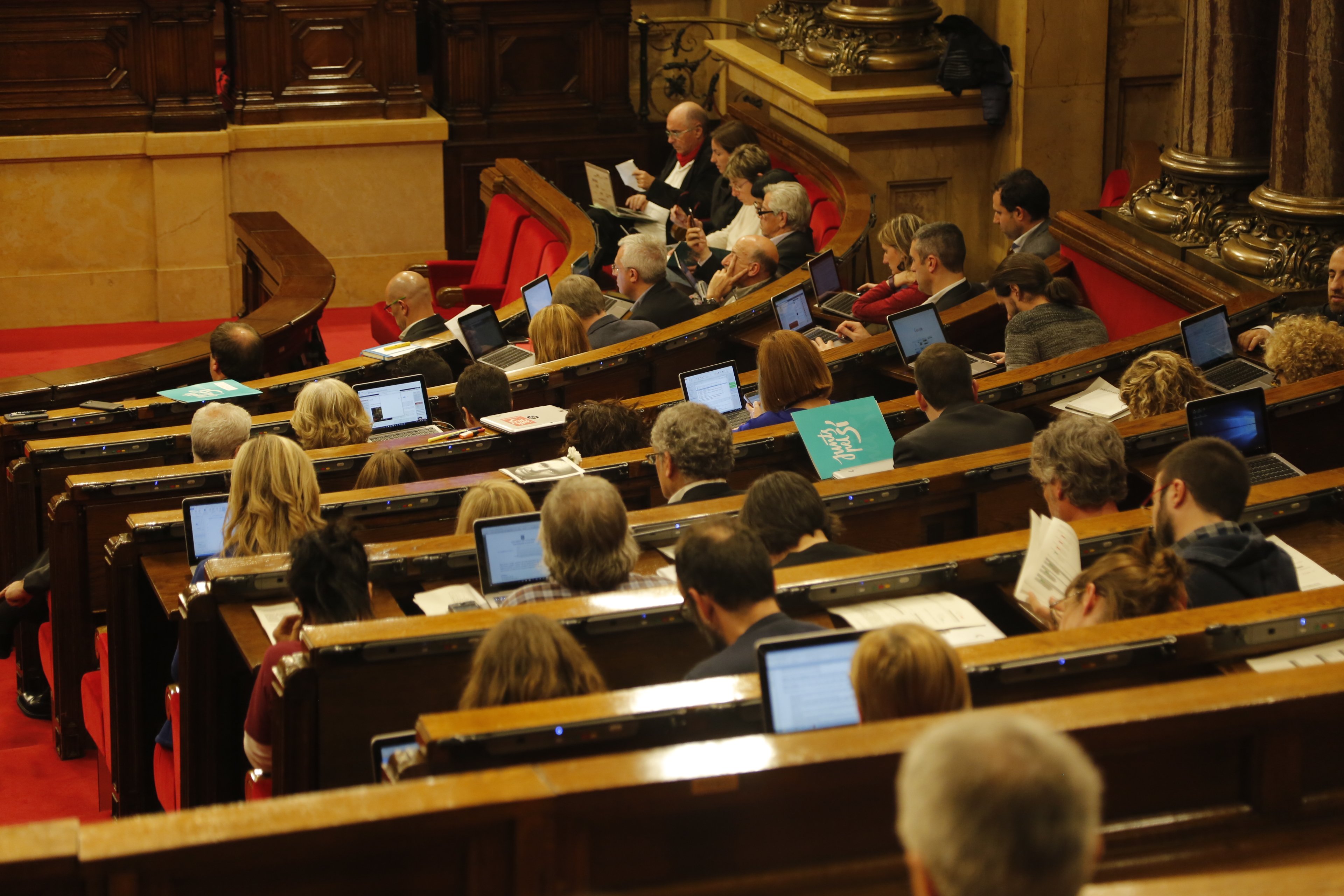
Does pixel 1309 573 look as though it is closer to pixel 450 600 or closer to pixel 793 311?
pixel 450 600

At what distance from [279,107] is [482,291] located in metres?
2.20

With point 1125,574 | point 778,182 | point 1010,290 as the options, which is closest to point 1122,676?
point 1125,574

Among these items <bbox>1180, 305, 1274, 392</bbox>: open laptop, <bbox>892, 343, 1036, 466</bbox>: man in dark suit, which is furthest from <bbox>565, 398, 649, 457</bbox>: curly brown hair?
<bbox>1180, 305, 1274, 392</bbox>: open laptop

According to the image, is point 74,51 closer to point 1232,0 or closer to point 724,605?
point 1232,0

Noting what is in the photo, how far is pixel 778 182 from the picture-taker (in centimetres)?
771

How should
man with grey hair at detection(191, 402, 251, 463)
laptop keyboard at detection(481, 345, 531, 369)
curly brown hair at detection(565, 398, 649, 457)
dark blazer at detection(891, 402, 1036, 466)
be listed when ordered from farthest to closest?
1. laptop keyboard at detection(481, 345, 531, 369)
2. man with grey hair at detection(191, 402, 251, 463)
3. curly brown hair at detection(565, 398, 649, 457)
4. dark blazer at detection(891, 402, 1036, 466)

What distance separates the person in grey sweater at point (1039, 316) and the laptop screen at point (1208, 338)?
453 mm

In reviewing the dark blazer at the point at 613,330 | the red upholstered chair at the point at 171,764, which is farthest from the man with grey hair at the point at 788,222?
the red upholstered chair at the point at 171,764

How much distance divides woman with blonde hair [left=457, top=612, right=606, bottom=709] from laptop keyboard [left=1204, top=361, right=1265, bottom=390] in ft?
10.1

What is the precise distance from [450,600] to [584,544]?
0.36 meters

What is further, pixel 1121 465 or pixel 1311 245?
pixel 1311 245

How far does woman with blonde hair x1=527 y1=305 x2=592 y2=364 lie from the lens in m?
6.18

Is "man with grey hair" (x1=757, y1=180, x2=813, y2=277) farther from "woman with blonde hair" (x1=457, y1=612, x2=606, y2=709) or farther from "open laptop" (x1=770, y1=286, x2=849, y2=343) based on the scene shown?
"woman with blonde hair" (x1=457, y1=612, x2=606, y2=709)

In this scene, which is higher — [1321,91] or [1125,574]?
[1321,91]
